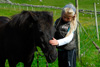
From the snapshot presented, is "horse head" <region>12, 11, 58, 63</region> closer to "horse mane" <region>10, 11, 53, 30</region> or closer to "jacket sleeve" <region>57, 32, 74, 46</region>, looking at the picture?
"horse mane" <region>10, 11, 53, 30</region>

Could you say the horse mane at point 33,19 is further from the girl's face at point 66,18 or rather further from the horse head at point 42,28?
the girl's face at point 66,18

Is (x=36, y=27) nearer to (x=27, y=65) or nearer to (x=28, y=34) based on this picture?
(x=28, y=34)

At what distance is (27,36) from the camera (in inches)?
123

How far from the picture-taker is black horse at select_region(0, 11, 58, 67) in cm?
266

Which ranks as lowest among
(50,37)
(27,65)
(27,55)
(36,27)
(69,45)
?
(27,65)

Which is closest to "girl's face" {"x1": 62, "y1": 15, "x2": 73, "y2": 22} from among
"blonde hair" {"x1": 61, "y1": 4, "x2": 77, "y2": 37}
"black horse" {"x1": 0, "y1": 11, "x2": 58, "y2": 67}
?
"blonde hair" {"x1": 61, "y1": 4, "x2": 77, "y2": 37}

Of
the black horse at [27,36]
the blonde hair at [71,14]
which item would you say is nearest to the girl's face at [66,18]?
the blonde hair at [71,14]

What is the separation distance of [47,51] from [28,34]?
655 mm

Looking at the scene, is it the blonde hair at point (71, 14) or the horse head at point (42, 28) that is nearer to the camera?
the horse head at point (42, 28)

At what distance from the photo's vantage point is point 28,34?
307 centimetres

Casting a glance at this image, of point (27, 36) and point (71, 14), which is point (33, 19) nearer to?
point (27, 36)

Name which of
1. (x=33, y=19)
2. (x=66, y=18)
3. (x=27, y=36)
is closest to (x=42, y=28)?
(x=33, y=19)

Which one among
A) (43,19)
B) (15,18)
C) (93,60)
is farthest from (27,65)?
(93,60)

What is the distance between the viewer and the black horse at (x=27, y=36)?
266 cm
